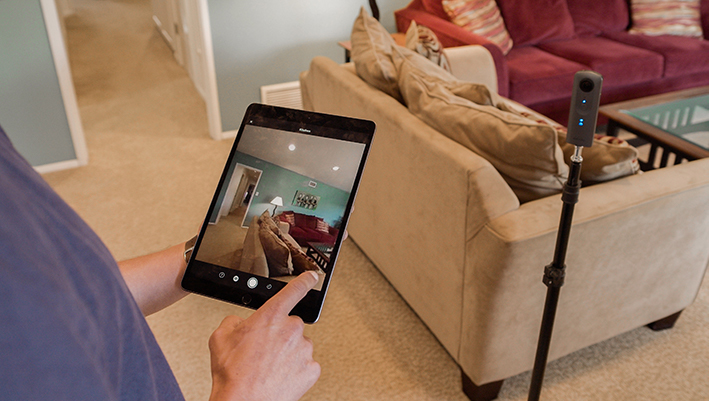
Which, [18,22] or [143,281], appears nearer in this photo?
[143,281]

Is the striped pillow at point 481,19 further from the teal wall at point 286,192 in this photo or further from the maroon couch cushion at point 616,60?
the teal wall at point 286,192

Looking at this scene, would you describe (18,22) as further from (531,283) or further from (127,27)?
(127,27)

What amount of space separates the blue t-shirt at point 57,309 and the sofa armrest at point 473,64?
2.46 m

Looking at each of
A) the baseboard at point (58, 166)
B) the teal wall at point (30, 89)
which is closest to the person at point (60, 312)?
the teal wall at point (30, 89)

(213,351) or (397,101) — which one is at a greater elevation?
(213,351)

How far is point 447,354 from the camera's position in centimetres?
187

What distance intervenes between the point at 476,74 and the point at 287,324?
7.71 ft

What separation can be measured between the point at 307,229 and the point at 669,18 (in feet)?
11.8

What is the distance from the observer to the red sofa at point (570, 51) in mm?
3059

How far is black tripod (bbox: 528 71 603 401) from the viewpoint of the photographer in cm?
103

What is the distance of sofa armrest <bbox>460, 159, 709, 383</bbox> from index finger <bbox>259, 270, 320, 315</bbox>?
0.78 meters

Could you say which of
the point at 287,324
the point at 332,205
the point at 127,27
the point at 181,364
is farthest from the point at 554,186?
the point at 127,27

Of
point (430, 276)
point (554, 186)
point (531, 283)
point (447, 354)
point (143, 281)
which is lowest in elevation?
point (447, 354)

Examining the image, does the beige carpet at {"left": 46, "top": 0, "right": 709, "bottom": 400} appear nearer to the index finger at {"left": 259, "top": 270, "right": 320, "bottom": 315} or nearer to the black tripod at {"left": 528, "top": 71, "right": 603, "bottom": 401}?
the black tripod at {"left": 528, "top": 71, "right": 603, "bottom": 401}
